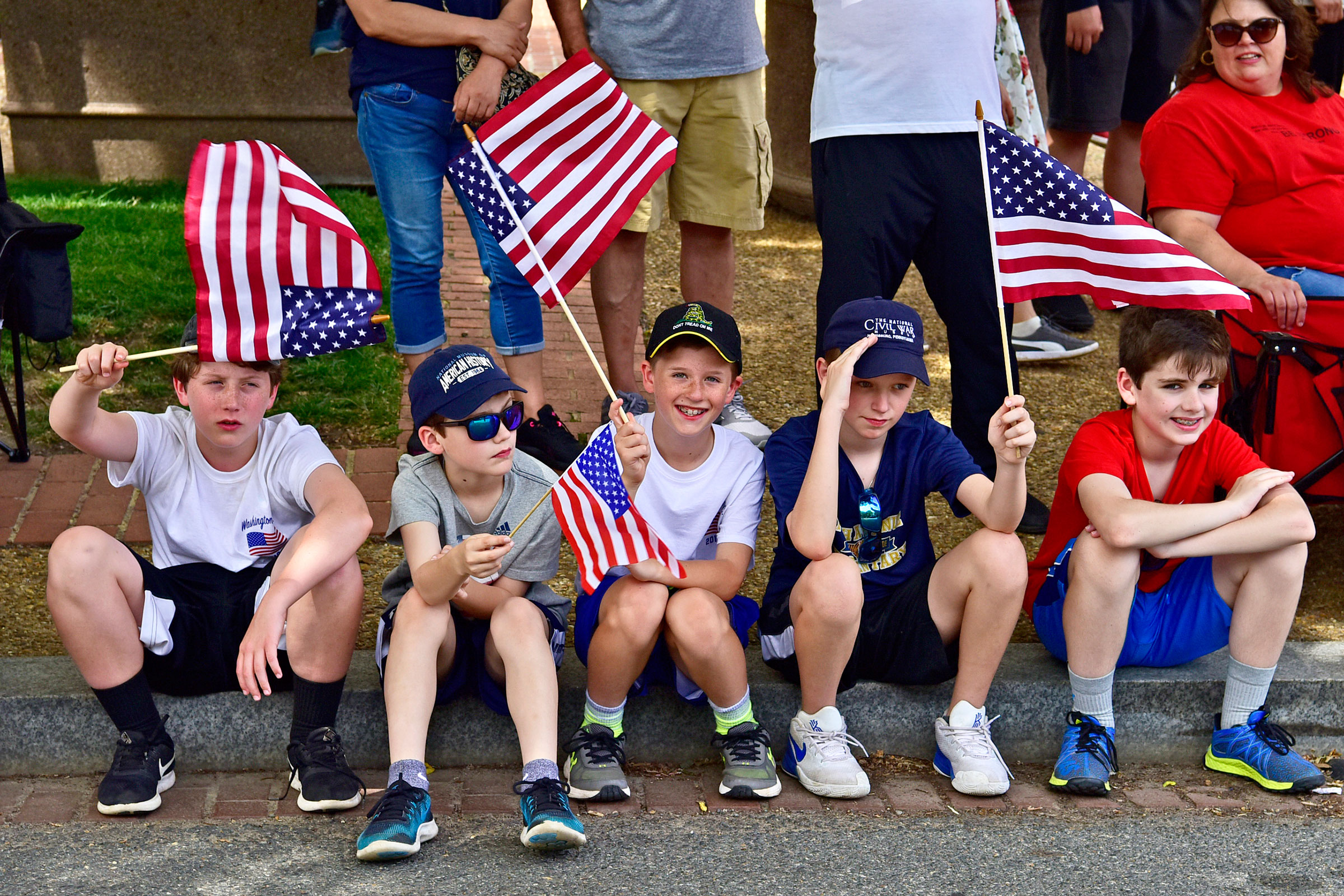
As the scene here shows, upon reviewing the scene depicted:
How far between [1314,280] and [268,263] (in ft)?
9.62

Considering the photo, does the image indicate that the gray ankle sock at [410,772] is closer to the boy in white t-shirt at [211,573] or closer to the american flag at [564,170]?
the boy in white t-shirt at [211,573]

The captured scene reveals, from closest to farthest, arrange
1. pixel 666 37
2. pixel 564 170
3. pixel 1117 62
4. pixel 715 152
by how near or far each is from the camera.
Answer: pixel 564 170 → pixel 666 37 → pixel 715 152 → pixel 1117 62

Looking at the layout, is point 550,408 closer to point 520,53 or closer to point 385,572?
point 385,572

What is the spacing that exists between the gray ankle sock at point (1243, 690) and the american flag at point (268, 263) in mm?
2269

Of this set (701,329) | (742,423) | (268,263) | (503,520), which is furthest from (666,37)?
(503,520)

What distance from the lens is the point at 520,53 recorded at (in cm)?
452

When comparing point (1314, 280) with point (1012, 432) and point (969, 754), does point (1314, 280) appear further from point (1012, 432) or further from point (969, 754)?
point (969, 754)

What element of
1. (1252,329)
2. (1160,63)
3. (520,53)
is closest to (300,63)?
(520,53)

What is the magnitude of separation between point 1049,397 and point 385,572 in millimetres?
2863

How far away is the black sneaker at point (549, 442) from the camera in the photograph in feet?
14.8

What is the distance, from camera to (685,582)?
3293 millimetres

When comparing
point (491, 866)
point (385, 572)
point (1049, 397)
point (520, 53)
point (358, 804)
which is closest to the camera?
point (491, 866)

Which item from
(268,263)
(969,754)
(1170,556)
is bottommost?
(969,754)

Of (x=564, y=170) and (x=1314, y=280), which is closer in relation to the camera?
(x=564, y=170)
